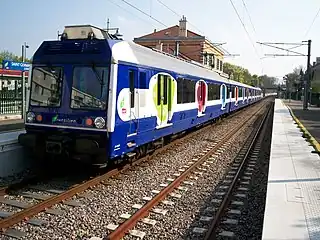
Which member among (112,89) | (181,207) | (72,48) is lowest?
(181,207)

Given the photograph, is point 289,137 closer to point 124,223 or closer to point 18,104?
point 124,223

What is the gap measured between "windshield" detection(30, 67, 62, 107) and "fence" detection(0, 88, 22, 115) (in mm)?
13318

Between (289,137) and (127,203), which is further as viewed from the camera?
(289,137)

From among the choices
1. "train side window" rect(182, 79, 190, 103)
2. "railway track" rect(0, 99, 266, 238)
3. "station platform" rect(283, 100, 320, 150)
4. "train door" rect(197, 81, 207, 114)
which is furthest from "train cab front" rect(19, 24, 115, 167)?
"station platform" rect(283, 100, 320, 150)

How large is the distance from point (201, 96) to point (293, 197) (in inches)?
424

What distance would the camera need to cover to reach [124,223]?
18.7ft

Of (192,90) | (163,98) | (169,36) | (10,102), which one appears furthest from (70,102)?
(169,36)

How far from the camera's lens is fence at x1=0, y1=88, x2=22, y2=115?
21.0m

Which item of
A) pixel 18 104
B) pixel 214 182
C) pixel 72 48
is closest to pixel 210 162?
pixel 214 182

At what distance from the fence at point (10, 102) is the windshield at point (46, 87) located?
13318 mm

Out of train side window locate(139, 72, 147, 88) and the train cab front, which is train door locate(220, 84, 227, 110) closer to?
train side window locate(139, 72, 147, 88)

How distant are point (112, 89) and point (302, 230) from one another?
179 inches

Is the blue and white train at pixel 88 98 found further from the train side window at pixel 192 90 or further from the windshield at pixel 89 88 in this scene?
the train side window at pixel 192 90

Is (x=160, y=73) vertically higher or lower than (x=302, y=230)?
higher
